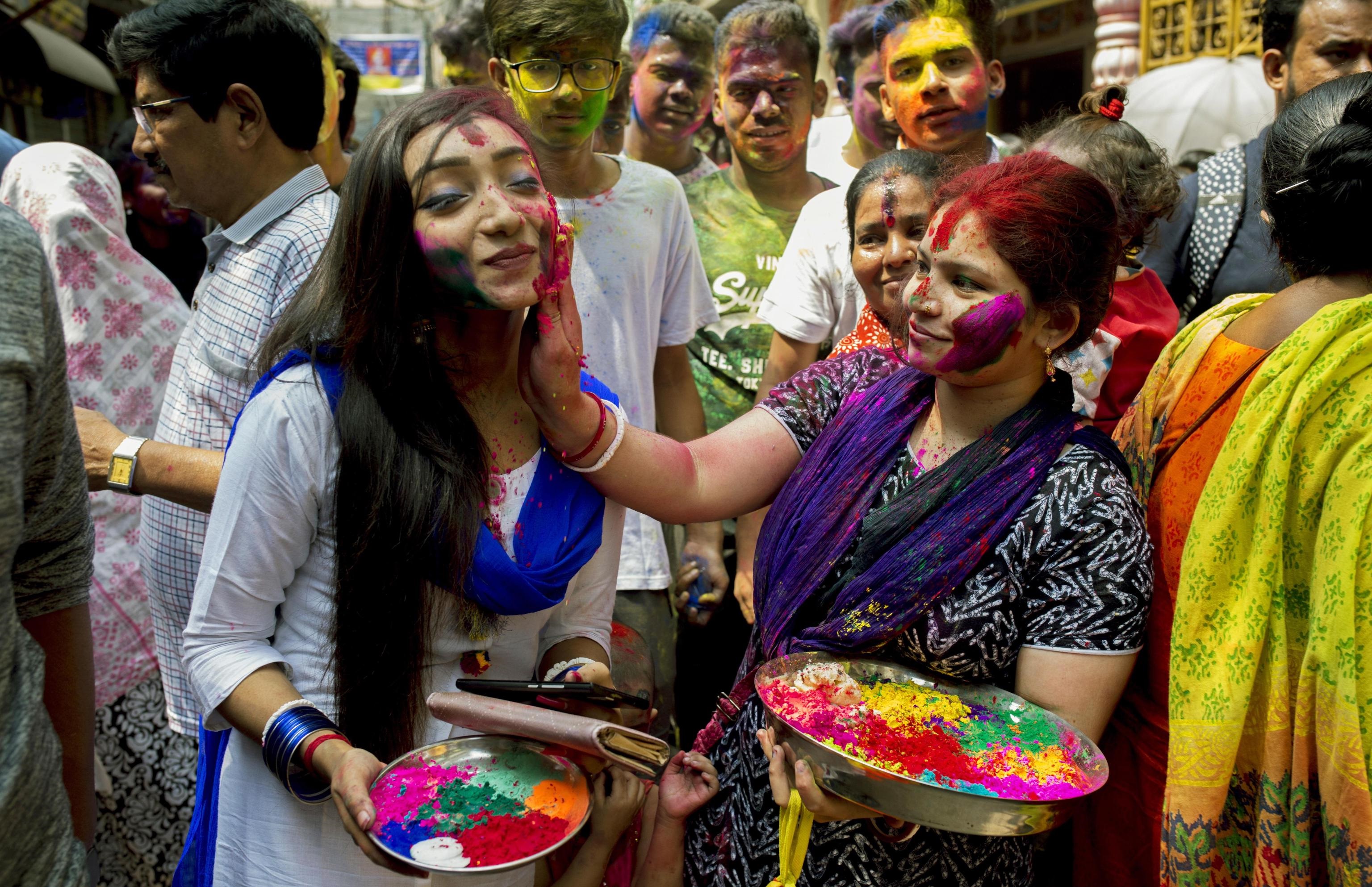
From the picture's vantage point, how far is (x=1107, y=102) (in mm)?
2770

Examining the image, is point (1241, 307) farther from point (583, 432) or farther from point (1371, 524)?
point (583, 432)

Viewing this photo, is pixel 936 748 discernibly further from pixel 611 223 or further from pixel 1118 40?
pixel 1118 40

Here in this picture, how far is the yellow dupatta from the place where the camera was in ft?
5.24

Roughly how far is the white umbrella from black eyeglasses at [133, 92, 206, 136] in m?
6.71

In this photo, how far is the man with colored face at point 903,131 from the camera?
312 centimetres

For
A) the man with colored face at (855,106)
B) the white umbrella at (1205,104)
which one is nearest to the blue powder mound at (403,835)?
the man with colored face at (855,106)

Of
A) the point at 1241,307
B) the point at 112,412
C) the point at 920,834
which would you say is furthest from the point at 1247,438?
the point at 112,412

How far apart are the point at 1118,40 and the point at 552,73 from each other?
6820 mm

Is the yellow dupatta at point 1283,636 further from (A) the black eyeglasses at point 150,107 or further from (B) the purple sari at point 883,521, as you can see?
(A) the black eyeglasses at point 150,107

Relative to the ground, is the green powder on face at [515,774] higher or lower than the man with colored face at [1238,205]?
lower

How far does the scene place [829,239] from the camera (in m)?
3.12

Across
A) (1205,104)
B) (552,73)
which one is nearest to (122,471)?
(552,73)

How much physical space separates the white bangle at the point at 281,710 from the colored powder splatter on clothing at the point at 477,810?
17 cm

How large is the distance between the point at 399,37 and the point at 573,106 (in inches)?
590
